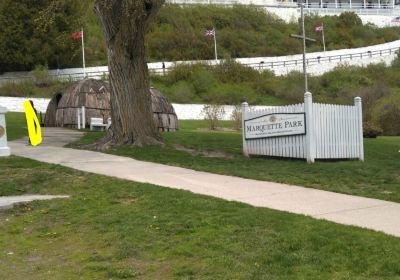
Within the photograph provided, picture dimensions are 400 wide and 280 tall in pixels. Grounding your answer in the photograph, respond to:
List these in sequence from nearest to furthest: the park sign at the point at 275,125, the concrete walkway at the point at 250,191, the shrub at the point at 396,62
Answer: the concrete walkway at the point at 250,191 < the park sign at the point at 275,125 < the shrub at the point at 396,62

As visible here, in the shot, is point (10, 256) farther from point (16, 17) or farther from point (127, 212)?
point (16, 17)

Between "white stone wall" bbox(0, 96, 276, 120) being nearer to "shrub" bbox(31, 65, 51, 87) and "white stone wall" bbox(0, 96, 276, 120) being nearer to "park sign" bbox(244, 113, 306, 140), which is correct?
"shrub" bbox(31, 65, 51, 87)

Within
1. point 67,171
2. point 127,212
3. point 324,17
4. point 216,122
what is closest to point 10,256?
point 127,212

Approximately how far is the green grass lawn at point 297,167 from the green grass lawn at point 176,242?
2891 mm

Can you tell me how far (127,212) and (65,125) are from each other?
2191cm

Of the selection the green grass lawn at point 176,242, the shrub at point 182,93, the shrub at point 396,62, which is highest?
the shrub at point 396,62

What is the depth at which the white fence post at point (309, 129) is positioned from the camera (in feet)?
48.4

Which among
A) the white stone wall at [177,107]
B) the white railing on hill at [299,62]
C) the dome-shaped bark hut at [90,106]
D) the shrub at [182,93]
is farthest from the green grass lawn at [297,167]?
the white railing on hill at [299,62]

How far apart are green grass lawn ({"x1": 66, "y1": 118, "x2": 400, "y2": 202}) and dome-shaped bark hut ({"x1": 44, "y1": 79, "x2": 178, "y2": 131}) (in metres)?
9.66

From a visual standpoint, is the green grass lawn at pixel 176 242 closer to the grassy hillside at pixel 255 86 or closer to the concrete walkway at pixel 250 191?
the concrete walkway at pixel 250 191

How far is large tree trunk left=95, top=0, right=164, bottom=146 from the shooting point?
1706cm

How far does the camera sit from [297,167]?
46.4 feet

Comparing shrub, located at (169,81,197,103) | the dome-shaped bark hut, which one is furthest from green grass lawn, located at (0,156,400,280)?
shrub, located at (169,81,197,103)

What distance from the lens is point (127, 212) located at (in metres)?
8.91
